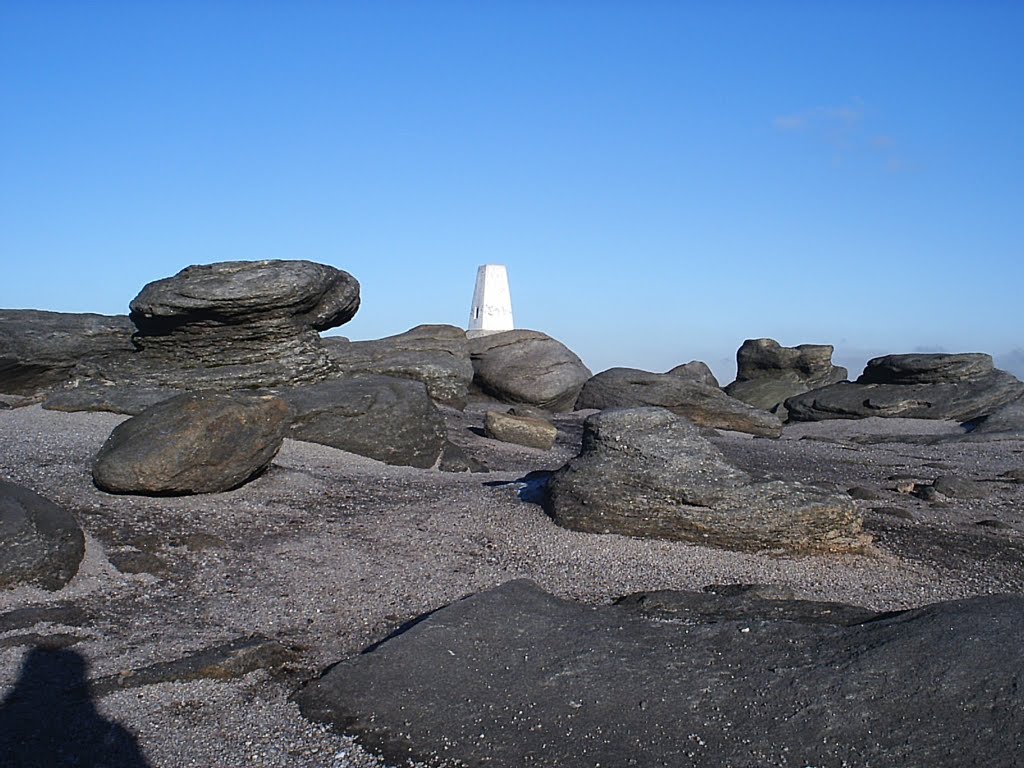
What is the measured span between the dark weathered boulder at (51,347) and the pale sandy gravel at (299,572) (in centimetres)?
351

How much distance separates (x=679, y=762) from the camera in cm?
424

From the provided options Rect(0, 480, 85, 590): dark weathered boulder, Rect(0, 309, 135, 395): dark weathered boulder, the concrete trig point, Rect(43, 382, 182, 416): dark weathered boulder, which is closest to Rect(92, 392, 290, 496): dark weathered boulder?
Rect(0, 480, 85, 590): dark weathered boulder

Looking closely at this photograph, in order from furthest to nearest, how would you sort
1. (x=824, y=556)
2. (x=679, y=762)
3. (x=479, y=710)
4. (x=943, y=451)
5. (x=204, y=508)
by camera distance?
(x=943, y=451) → (x=204, y=508) → (x=824, y=556) → (x=479, y=710) → (x=679, y=762)

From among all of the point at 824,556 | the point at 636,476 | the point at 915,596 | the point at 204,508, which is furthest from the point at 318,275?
the point at 915,596

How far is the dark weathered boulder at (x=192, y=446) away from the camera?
28.9ft

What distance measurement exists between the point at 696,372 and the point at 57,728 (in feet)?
71.8

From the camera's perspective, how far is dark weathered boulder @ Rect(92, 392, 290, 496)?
28.9 ft

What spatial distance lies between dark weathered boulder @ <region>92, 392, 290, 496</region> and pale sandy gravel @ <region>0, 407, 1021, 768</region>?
16 cm

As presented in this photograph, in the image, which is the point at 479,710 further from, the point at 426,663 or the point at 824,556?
the point at 824,556

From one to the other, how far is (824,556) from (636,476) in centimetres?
155

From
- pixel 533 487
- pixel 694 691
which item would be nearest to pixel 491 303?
pixel 533 487

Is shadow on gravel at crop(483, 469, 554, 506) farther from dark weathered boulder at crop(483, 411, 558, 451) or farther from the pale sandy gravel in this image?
dark weathered boulder at crop(483, 411, 558, 451)

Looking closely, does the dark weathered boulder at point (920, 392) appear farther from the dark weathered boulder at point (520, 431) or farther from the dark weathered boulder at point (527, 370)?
the dark weathered boulder at point (520, 431)

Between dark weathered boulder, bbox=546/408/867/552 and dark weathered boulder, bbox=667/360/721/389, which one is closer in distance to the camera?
dark weathered boulder, bbox=546/408/867/552
